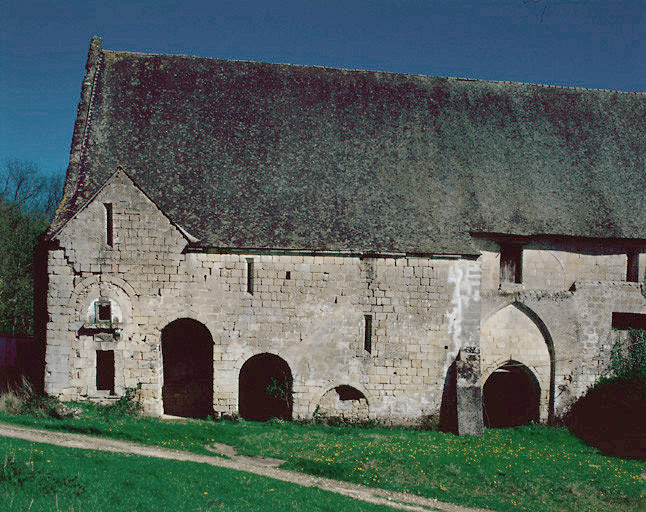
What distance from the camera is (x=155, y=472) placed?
1124cm

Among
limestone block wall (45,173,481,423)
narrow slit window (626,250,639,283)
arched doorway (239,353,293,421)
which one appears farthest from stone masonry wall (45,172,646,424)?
narrow slit window (626,250,639,283)

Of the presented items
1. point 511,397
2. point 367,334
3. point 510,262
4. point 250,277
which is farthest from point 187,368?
point 511,397

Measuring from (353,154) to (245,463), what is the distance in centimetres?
1098

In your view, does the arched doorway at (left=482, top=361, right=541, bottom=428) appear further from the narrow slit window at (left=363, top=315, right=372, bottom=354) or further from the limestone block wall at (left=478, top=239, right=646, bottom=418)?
the narrow slit window at (left=363, top=315, right=372, bottom=354)

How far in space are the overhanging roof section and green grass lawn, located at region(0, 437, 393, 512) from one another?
703 centimetres

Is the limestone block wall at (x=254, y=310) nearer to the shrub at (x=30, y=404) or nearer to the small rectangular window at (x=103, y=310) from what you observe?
the small rectangular window at (x=103, y=310)

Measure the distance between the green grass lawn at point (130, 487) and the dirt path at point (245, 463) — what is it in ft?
2.13

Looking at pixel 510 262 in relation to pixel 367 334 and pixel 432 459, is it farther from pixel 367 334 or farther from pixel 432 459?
pixel 432 459

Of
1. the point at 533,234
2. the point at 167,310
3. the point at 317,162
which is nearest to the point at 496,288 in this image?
the point at 533,234

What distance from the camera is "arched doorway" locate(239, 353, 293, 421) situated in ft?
57.9

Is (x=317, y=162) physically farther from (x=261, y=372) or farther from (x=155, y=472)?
(x=155, y=472)

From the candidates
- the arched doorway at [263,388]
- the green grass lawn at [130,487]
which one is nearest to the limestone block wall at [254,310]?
the arched doorway at [263,388]

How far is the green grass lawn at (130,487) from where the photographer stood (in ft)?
29.6

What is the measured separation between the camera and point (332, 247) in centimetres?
1731
